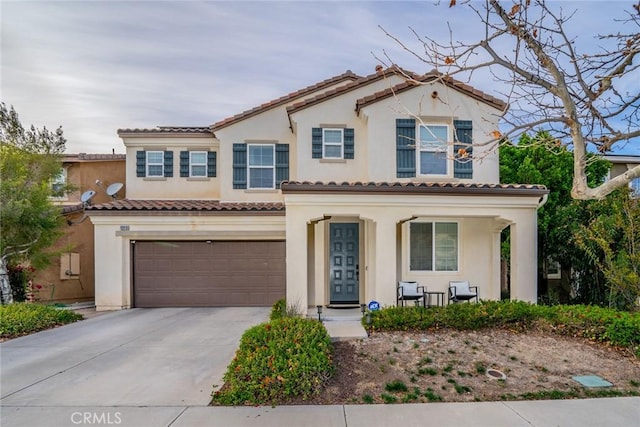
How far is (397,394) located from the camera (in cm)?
537

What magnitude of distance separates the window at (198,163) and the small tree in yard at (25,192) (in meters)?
4.23

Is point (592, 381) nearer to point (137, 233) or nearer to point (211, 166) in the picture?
point (137, 233)

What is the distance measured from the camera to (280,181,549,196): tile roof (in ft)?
30.3

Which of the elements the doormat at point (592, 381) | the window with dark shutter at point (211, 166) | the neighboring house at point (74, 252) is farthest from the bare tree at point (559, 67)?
the neighboring house at point (74, 252)

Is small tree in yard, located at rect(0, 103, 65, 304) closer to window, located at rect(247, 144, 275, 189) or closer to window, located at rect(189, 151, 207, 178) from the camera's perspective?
window, located at rect(189, 151, 207, 178)

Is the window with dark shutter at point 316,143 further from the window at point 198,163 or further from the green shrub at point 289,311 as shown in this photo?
the green shrub at point 289,311

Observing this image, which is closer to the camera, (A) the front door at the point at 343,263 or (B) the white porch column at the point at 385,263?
(B) the white porch column at the point at 385,263

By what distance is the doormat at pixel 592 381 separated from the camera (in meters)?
5.64

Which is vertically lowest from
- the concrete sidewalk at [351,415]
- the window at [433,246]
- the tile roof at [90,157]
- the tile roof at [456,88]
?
the concrete sidewalk at [351,415]

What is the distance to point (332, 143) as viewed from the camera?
11906 mm

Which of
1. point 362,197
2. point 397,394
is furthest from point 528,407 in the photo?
point 362,197

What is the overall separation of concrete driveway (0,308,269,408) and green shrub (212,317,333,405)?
0.47 m

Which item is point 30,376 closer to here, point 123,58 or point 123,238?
point 123,238

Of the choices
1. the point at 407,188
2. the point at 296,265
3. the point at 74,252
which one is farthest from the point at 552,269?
the point at 74,252
